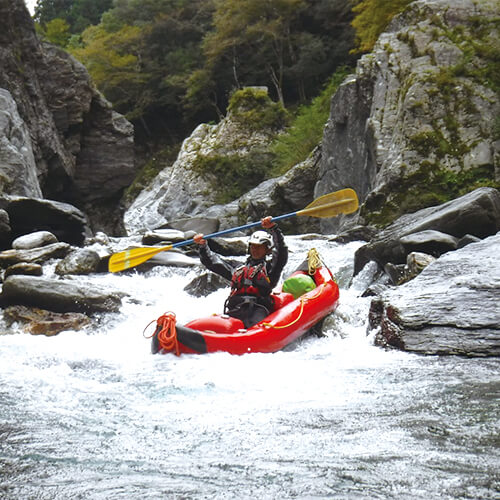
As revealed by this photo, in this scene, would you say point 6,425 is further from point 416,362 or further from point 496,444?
point 416,362

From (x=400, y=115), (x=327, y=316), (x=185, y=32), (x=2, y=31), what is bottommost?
(x=327, y=316)

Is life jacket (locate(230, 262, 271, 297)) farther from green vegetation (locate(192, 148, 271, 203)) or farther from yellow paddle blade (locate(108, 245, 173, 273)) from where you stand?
green vegetation (locate(192, 148, 271, 203))

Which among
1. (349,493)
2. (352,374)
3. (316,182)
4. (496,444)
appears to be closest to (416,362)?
(352,374)

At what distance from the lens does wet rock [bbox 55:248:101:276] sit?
26.3ft

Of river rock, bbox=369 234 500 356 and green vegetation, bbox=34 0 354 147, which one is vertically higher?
green vegetation, bbox=34 0 354 147

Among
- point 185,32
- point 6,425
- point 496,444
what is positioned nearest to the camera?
point 496,444

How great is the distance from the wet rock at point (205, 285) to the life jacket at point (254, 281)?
240 cm

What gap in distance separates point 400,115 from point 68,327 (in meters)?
7.78

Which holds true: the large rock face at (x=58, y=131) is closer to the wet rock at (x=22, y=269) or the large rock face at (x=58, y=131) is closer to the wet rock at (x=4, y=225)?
the wet rock at (x=4, y=225)

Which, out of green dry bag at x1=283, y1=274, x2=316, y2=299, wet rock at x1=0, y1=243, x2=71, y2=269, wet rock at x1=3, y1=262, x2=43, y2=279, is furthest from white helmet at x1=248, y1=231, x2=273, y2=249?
wet rock at x1=0, y1=243, x2=71, y2=269

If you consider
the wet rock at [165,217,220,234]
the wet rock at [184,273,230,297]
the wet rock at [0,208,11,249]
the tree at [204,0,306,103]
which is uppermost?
the tree at [204,0,306,103]

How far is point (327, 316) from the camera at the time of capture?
212 inches

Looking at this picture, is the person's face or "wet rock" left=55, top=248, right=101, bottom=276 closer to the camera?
the person's face

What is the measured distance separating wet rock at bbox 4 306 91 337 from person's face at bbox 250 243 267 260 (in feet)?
6.33
